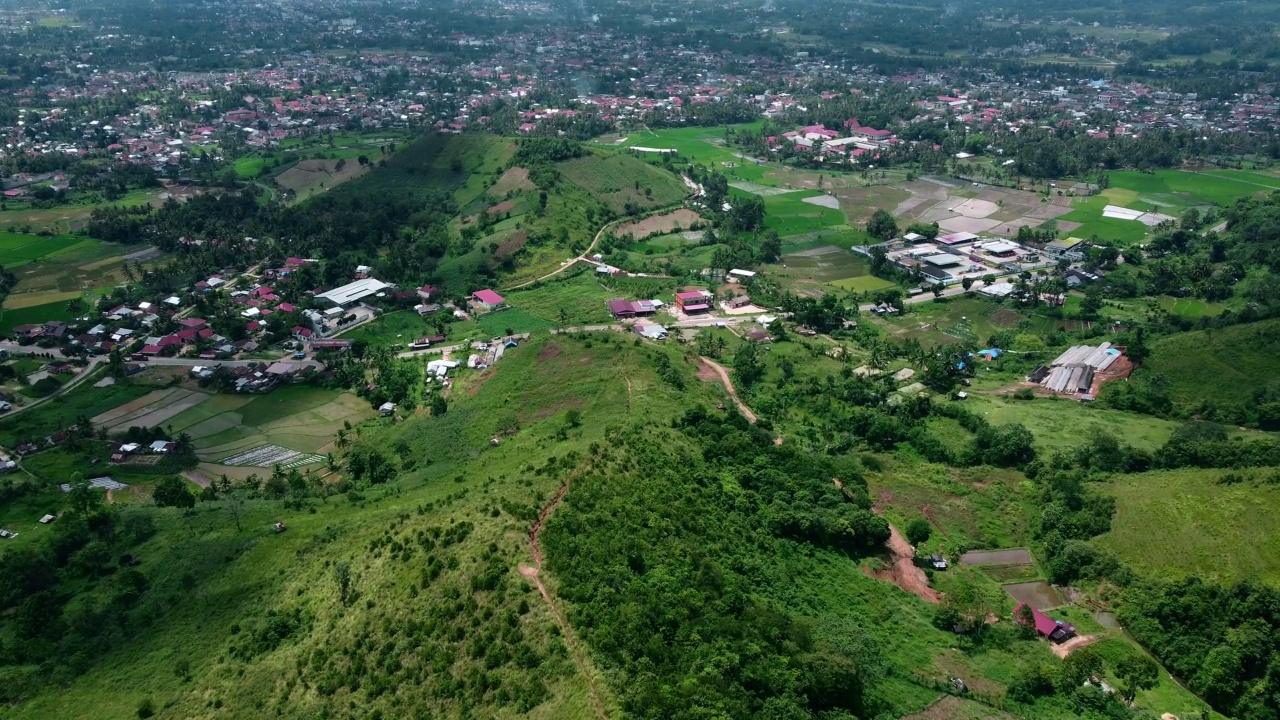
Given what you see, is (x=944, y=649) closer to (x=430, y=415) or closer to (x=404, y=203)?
(x=430, y=415)

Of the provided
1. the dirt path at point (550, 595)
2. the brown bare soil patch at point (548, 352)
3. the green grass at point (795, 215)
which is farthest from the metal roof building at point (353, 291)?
the dirt path at point (550, 595)

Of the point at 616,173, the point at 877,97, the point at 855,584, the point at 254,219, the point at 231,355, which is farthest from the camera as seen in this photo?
the point at 877,97

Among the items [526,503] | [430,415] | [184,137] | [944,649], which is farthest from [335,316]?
[184,137]

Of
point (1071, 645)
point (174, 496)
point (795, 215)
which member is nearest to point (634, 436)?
point (1071, 645)

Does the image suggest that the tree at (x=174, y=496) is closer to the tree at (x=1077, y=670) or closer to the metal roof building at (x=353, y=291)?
the metal roof building at (x=353, y=291)

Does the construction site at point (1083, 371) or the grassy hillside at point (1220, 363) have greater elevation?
the grassy hillside at point (1220, 363)

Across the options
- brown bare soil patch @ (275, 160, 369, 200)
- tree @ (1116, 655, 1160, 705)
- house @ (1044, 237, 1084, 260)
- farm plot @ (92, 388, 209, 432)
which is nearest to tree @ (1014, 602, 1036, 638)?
tree @ (1116, 655, 1160, 705)
